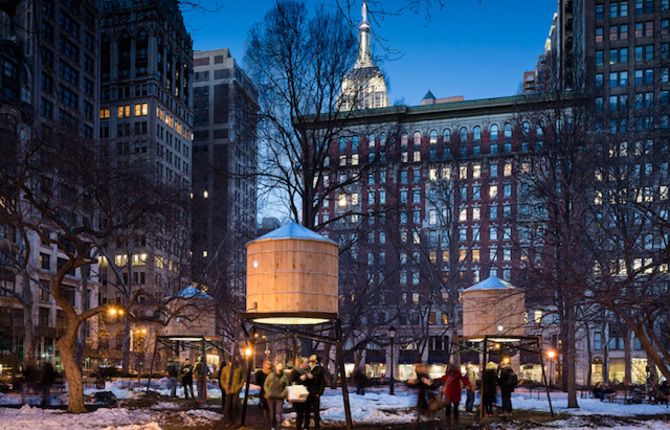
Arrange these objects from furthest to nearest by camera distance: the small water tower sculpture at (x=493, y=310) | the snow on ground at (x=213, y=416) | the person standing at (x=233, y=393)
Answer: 1. the small water tower sculpture at (x=493, y=310)
2. the person standing at (x=233, y=393)
3. the snow on ground at (x=213, y=416)

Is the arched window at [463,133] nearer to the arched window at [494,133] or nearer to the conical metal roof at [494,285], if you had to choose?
the arched window at [494,133]

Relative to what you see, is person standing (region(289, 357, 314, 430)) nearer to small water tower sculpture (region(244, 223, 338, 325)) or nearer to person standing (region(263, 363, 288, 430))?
person standing (region(263, 363, 288, 430))

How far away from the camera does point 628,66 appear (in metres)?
87.6

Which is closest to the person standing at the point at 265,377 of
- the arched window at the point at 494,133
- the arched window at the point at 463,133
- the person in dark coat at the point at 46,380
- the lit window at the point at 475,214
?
the person in dark coat at the point at 46,380

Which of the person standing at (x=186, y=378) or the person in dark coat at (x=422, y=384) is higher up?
the person in dark coat at (x=422, y=384)

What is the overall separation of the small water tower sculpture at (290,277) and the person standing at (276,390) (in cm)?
154

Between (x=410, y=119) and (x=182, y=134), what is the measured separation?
4366 centimetres

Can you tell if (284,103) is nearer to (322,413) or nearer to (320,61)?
(320,61)

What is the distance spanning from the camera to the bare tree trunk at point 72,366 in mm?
22031

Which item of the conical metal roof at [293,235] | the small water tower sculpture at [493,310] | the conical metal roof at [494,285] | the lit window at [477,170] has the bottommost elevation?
the small water tower sculpture at [493,310]

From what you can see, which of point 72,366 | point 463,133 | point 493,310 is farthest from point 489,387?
point 463,133

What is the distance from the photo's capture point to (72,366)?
22.0 m

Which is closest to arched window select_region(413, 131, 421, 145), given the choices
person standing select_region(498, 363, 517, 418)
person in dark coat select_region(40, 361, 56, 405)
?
person standing select_region(498, 363, 517, 418)

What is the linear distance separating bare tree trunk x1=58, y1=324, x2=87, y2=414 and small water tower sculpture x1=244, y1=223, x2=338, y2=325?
6.40m
